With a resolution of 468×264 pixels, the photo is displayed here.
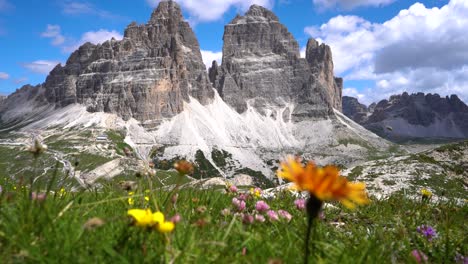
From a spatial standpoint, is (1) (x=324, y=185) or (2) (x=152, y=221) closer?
(1) (x=324, y=185)

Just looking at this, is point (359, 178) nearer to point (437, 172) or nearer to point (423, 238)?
point (437, 172)

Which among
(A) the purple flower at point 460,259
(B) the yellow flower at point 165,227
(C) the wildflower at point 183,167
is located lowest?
(A) the purple flower at point 460,259

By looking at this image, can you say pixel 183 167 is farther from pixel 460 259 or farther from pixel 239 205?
pixel 460 259

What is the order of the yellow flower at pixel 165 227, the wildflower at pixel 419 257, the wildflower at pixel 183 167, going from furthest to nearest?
the wildflower at pixel 419 257, the wildflower at pixel 183 167, the yellow flower at pixel 165 227

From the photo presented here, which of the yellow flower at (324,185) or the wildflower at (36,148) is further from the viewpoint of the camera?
the wildflower at (36,148)

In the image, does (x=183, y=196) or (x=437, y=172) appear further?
(x=437, y=172)

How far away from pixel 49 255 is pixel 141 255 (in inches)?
26.2

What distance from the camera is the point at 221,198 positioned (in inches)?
275

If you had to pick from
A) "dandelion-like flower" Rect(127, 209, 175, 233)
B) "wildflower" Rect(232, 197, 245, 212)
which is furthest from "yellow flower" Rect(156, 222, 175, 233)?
"wildflower" Rect(232, 197, 245, 212)

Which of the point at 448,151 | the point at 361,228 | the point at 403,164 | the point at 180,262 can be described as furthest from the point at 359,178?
the point at 180,262

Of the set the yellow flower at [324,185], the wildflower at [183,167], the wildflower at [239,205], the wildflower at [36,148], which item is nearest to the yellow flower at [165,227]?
the wildflower at [183,167]

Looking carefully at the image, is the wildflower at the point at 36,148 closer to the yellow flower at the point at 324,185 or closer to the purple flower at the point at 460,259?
the yellow flower at the point at 324,185

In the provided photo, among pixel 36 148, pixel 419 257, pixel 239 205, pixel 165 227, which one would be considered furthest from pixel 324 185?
pixel 239 205

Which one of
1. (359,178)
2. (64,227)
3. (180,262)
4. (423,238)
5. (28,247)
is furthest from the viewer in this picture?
(359,178)
